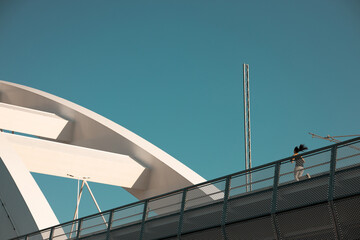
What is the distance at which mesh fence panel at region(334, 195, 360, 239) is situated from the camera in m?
7.85

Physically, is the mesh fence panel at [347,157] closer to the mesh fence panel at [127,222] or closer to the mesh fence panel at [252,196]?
the mesh fence panel at [252,196]

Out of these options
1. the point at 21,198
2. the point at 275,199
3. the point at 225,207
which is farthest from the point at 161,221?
the point at 21,198

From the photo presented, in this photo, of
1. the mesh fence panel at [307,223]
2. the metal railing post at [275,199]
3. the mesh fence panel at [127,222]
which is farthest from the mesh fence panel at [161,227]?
the mesh fence panel at [307,223]

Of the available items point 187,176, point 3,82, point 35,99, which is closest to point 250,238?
point 187,176

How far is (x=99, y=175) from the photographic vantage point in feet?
65.1

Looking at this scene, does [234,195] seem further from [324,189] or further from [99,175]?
[99,175]

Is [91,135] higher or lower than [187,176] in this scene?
higher

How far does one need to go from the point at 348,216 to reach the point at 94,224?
653cm

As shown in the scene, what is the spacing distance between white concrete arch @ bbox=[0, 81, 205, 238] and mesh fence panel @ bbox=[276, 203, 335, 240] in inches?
324

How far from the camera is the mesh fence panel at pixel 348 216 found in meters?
7.85

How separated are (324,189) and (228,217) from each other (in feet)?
6.14

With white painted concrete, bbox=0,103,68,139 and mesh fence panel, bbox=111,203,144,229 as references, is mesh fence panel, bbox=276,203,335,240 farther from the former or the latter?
white painted concrete, bbox=0,103,68,139

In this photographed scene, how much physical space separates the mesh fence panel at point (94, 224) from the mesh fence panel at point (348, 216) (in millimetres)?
5870

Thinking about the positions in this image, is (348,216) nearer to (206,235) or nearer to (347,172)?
(347,172)
